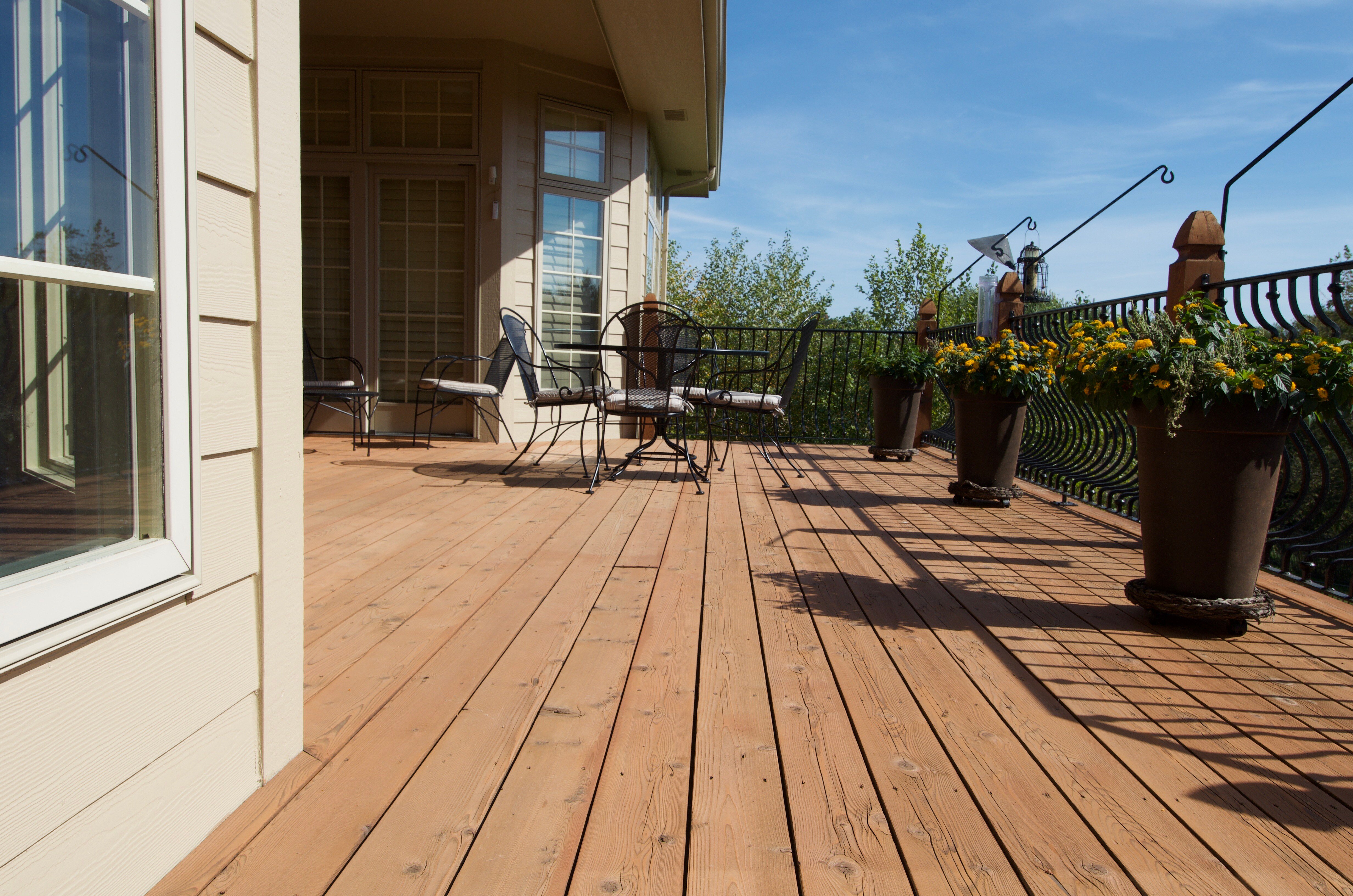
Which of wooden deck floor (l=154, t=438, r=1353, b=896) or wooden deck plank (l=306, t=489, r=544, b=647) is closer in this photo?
wooden deck floor (l=154, t=438, r=1353, b=896)

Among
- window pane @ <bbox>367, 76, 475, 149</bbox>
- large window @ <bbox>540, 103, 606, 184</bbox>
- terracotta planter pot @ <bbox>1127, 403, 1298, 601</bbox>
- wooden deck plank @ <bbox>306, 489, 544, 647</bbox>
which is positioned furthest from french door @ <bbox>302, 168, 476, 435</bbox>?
terracotta planter pot @ <bbox>1127, 403, 1298, 601</bbox>

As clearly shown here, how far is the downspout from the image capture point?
29.2 feet

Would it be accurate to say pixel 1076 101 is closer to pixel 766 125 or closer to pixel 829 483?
pixel 766 125

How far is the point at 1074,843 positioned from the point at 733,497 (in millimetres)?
3002

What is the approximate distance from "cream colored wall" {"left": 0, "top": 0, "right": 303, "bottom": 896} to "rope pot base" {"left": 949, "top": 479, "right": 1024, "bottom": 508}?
3409 millimetres

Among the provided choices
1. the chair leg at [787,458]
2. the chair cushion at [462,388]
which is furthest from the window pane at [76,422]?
the chair cushion at [462,388]

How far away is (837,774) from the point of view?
1.31 m

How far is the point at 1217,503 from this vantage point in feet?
6.59

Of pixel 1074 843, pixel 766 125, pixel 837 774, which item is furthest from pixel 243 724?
pixel 766 125

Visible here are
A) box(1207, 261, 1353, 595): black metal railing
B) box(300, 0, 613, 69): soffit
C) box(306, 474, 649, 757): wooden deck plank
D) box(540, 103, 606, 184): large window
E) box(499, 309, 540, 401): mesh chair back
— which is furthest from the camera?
box(540, 103, 606, 184): large window

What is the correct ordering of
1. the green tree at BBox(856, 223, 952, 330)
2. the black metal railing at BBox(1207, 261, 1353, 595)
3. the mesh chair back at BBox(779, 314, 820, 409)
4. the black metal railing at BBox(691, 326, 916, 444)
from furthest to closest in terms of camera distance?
the green tree at BBox(856, 223, 952, 330) < the black metal railing at BBox(691, 326, 916, 444) < the mesh chair back at BBox(779, 314, 820, 409) < the black metal railing at BBox(1207, 261, 1353, 595)

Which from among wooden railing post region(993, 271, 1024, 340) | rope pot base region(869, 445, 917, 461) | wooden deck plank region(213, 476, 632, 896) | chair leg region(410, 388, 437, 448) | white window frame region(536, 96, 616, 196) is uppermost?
white window frame region(536, 96, 616, 196)

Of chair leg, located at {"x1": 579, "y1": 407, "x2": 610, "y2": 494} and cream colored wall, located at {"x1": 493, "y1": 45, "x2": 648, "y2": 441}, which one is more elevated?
cream colored wall, located at {"x1": 493, "y1": 45, "x2": 648, "y2": 441}

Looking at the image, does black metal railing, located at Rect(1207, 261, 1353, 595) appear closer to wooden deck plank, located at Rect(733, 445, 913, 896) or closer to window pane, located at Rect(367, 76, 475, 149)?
wooden deck plank, located at Rect(733, 445, 913, 896)
